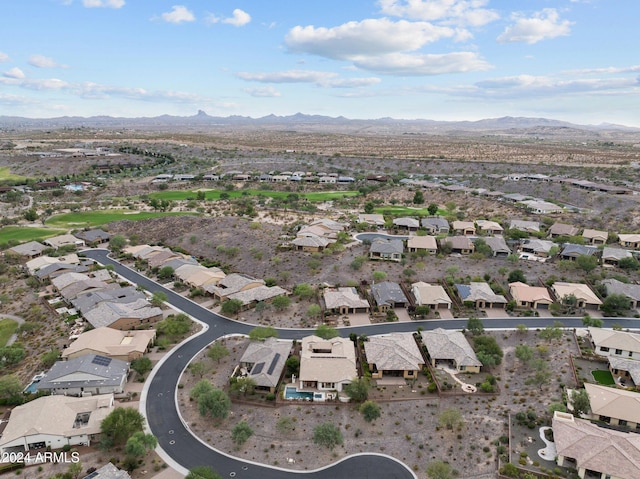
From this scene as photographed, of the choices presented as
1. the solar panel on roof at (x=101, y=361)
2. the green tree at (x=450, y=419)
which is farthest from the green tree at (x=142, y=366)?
the green tree at (x=450, y=419)

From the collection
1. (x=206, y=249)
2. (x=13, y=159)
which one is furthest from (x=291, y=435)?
(x=13, y=159)

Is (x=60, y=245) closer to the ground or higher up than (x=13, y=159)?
closer to the ground

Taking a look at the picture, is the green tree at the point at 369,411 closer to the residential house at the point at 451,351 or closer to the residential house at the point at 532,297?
the residential house at the point at 451,351

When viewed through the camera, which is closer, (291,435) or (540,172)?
(291,435)

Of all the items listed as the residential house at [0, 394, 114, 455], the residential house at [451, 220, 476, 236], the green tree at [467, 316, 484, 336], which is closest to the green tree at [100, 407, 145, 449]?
the residential house at [0, 394, 114, 455]

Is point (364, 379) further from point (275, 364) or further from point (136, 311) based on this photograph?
point (136, 311)

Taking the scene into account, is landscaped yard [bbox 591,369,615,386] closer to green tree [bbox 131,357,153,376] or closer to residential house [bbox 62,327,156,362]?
green tree [bbox 131,357,153,376]
